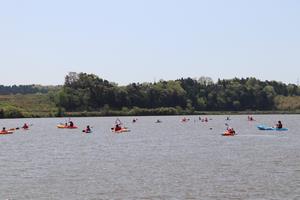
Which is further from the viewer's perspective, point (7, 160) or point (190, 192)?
point (7, 160)

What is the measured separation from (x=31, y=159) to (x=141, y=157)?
10.3m

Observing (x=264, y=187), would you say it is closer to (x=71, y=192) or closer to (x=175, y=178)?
(x=175, y=178)

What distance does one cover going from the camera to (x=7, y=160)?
6094 centimetres

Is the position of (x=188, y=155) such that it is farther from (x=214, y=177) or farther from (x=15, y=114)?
(x=15, y=114)

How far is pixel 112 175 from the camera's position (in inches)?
1868

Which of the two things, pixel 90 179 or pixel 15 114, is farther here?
pixel 15 114

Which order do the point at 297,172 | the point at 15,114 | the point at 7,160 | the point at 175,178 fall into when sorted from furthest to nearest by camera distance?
the point at 15,114, the point at 7,160, the point at 297,172, the point at 175,178

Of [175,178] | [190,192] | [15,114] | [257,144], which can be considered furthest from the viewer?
[15,114]

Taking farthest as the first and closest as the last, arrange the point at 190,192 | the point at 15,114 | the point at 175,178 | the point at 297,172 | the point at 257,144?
the point at 15,114 → the point at 257,144 → the point at 297,172 → the point at 175,178 → the point at 190,192

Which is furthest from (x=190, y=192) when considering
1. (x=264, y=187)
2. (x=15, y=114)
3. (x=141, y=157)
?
(x=15, y=114)

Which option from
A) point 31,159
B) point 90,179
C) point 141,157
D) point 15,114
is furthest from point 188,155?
point 15,114

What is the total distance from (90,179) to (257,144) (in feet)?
124

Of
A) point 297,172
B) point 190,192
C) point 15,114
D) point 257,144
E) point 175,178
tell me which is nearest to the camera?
point 190,192

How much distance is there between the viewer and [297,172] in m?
48.2
